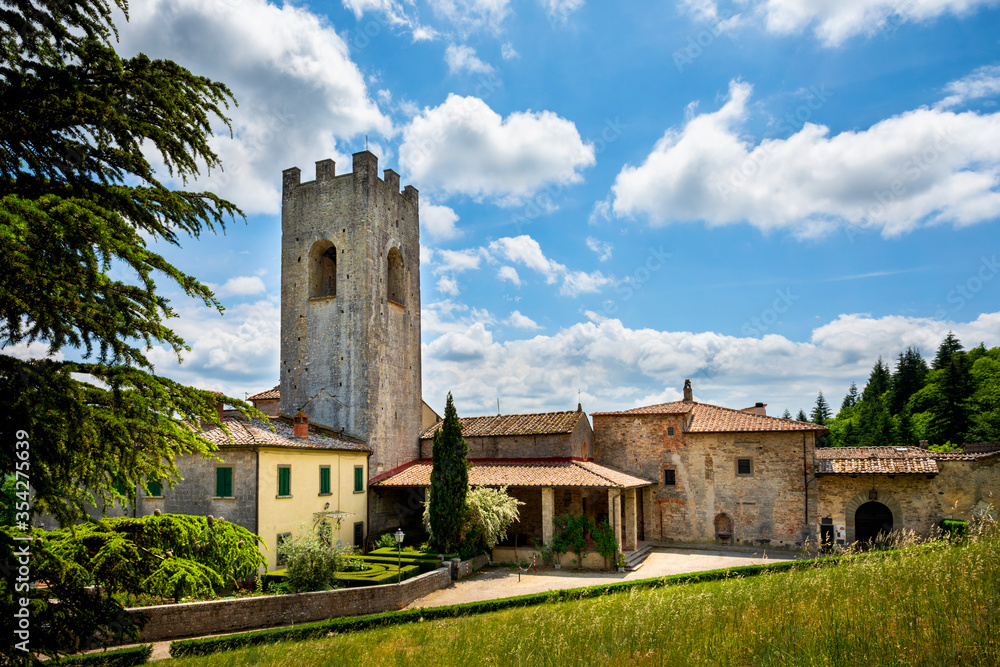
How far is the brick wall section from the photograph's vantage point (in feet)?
87.3

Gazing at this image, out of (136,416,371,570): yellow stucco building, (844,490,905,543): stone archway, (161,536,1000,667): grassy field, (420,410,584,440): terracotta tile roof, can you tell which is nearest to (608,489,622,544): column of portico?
(420,410,584,440): terracotta tile roof

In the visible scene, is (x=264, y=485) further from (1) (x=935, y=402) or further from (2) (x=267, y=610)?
(1) (x=935, y=402)

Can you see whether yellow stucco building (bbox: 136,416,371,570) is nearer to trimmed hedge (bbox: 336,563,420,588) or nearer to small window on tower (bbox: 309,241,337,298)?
trimmed hedge (bbox: 336,563,420,588)

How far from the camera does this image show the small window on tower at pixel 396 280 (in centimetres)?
3091

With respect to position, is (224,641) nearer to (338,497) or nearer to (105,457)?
(105,457)

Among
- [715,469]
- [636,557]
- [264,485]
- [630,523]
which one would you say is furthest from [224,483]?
[715,469]

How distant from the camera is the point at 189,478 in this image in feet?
69.2

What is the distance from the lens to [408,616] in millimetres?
15461

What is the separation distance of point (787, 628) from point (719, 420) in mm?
24905

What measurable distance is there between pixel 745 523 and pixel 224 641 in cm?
2266

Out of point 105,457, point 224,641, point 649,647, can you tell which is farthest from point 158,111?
point 224,641

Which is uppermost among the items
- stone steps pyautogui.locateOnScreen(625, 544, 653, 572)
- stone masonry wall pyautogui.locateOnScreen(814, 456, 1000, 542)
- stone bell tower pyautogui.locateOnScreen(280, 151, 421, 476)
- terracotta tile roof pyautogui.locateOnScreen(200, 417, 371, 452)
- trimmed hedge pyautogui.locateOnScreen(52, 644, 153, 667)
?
stone bell tower pyautogui.locateOnScreen(280, 151, 421, 476)

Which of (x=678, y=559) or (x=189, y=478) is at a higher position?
(x=189, y=478)

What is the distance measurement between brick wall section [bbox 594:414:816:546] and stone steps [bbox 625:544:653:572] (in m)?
2.25
